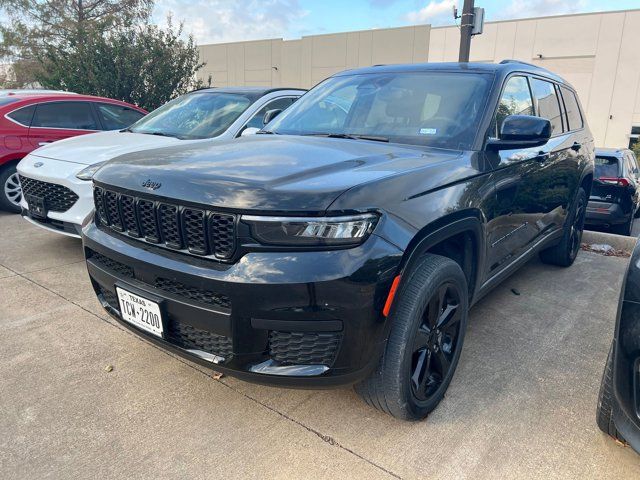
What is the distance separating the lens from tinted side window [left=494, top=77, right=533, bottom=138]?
9.86 ft

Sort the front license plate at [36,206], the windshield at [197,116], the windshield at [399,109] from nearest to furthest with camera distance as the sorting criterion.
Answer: the windshield at [399,109] < the front license plate at [36,206] < the windshield at [197,116]

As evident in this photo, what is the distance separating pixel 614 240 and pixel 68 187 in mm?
6308

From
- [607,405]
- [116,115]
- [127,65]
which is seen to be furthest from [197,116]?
[127,65]

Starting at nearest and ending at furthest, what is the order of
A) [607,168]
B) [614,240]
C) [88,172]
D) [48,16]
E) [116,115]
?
[88,172] → [614,240] → [116,115] → [607,168] → [48,16]

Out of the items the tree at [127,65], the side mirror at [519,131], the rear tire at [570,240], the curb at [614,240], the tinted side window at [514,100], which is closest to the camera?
the side mirror at [519,131]

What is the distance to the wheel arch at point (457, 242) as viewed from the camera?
6.97 ft

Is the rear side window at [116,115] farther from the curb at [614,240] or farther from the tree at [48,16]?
the tree at [48,16]

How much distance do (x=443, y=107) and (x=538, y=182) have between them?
1.02 m

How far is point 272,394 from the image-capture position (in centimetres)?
262

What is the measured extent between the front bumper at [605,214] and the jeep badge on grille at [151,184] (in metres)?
7.15

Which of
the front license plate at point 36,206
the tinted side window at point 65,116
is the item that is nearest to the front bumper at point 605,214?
the front license plate at point 36,206

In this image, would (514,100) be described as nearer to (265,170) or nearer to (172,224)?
(265,170)

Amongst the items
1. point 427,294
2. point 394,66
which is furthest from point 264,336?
point 394,66

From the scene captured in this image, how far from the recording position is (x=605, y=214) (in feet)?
24.7
